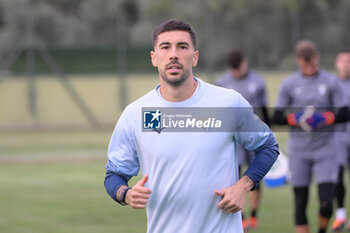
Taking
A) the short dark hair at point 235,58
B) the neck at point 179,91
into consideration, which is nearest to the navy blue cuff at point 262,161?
the neck at point 179,91

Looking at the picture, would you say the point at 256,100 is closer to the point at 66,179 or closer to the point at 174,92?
the point at 66,179

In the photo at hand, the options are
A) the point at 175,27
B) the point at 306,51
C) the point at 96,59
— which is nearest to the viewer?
the point at 175,27

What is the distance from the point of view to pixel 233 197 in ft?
14.6

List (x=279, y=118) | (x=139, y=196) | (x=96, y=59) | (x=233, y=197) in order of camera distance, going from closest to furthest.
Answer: (x=139, y=196) < (x=233, y=197) < (x=279, y=118) < (x=96, y=59)

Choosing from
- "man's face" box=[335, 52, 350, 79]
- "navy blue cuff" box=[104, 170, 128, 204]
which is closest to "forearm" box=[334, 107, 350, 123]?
"man's face" box=[335, 52, 350, 79]

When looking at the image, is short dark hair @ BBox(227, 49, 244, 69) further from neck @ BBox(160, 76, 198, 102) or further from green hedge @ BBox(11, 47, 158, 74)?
green hedge @ BBox(11, 47, 158, 74)

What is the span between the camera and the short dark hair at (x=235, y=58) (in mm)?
10867

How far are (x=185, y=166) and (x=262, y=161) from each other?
498mm

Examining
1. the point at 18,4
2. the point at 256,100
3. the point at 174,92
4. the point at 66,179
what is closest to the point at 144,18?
the point at 18,4

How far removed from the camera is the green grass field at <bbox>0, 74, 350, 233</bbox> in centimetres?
1042

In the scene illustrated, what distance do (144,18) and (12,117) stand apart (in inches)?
648

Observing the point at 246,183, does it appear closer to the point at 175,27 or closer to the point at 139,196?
the point at 139,196

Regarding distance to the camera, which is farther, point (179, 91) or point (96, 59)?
point (96, 59)

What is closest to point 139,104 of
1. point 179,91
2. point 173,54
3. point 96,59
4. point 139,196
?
point 179,91
